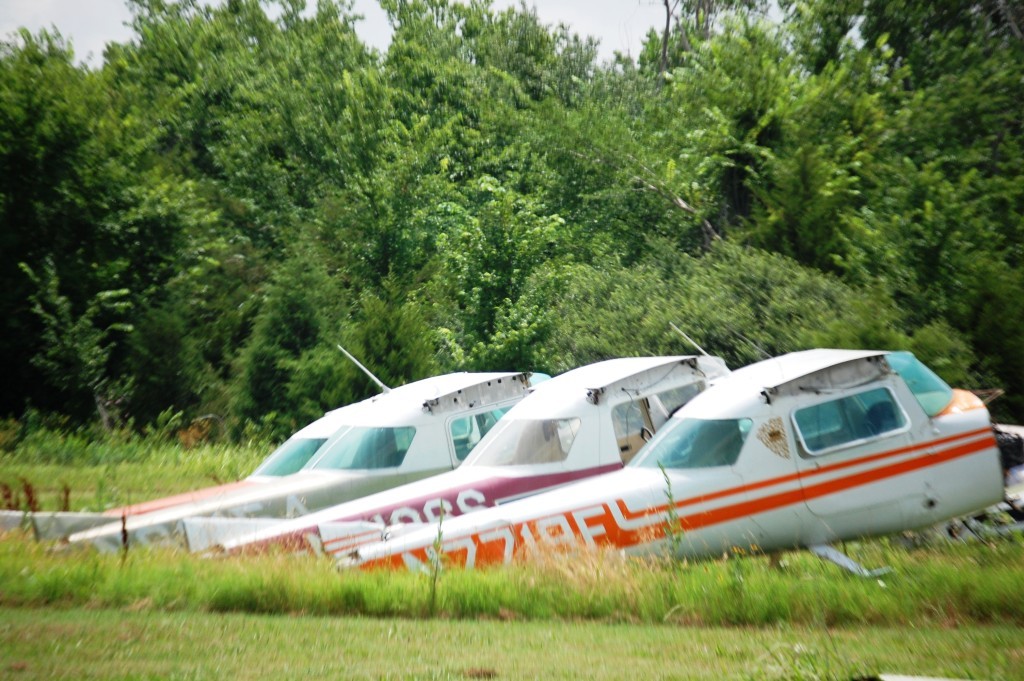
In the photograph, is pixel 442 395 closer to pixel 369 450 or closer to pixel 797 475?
pixel 369 450

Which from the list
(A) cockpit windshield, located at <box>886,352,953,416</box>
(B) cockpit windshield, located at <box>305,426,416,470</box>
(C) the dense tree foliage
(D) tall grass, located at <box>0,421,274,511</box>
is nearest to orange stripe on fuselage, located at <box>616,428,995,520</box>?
(A) cockpit windshield, located at <box>886,352,953,416</box>

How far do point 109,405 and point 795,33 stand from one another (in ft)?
82.7

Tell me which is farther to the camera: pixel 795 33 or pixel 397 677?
pixel 795 33

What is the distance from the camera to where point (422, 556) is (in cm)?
946

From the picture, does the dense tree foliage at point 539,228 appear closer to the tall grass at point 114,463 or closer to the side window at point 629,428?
the tall grass at point 114,463

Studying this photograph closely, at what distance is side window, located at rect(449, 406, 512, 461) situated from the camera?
44.0ft

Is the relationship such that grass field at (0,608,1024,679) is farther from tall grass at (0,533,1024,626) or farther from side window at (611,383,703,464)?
side window at (611,383,703,464)

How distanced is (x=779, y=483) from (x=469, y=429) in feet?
15.6

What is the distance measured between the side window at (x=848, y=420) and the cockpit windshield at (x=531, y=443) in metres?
2.70

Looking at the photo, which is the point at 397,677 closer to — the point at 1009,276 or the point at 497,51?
the point at 1009,276

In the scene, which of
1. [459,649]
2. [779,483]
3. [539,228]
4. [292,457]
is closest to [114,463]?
[292,457]

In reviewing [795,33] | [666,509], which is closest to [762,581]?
[666,509]

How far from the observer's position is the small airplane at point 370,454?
500 inches

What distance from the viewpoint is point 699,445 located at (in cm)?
1027
